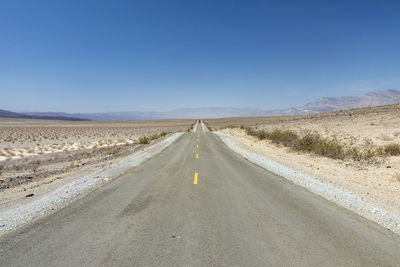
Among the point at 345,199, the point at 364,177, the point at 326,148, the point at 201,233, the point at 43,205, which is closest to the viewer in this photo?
the point at 201,233

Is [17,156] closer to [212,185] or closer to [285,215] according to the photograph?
[212,185]

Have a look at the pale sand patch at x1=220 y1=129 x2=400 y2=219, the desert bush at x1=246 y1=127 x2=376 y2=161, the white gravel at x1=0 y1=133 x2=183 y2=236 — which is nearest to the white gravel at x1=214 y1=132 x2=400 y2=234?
the pale sand patch at x1=220 y1=129 x2=400 y2=219

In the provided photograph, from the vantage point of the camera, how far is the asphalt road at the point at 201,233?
3.53m

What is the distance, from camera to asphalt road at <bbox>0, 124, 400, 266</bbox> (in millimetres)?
3527

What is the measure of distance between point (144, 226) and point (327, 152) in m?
12.8

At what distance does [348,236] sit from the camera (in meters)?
4.21

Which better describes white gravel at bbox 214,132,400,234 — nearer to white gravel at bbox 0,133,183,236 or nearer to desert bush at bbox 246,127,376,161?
desert bush at bbox 246,127,376,161

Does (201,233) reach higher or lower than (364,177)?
higher

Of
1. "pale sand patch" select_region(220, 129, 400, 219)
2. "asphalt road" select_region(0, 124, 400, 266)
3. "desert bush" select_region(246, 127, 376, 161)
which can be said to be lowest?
"pale sand patch" select_region(220, 129, 400, 219)

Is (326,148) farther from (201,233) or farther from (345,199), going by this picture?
(201,233)

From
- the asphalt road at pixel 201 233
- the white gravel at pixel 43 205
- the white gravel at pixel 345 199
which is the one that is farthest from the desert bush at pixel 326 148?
the white gravel at pixel 43 205

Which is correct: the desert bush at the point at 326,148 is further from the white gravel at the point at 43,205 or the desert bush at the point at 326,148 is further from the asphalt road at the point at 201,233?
the white gravel at the point at 43,205

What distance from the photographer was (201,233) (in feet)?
14.1

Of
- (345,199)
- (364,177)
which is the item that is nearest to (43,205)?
(345,199)
